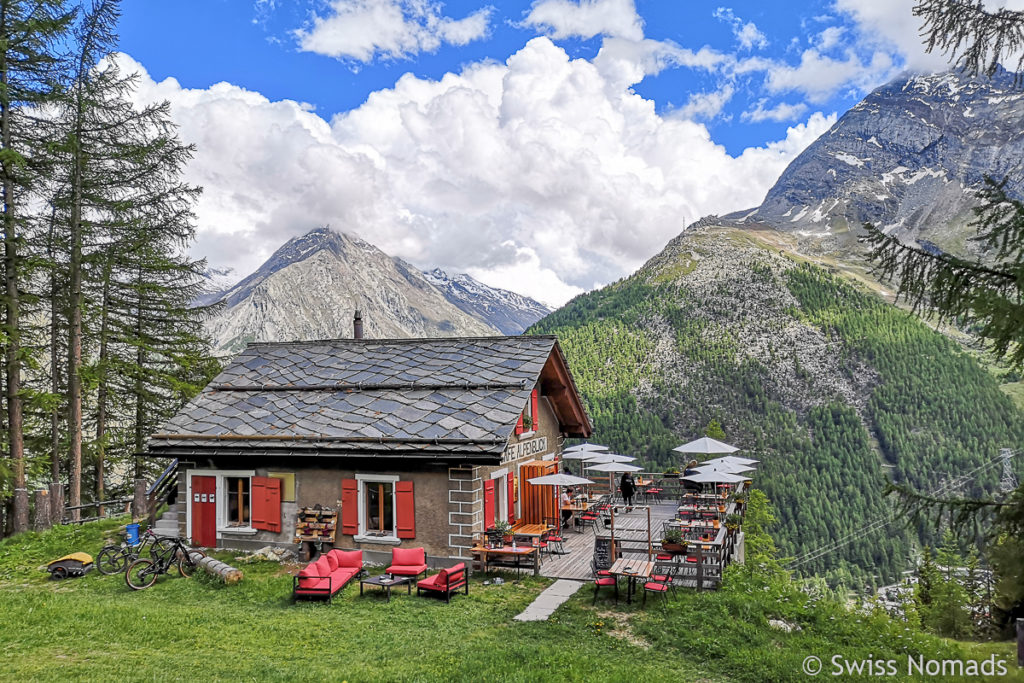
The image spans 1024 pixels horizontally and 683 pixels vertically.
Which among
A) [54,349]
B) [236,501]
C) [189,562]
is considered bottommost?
[189,562]

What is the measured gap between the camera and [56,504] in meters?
20.8

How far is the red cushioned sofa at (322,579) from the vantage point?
43.6ft

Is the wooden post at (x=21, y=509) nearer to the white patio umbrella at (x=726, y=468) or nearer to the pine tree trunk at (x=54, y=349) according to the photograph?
the pine tree trunk at (x=54, y=349)

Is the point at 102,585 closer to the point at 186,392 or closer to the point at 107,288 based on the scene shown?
the point at 186,392

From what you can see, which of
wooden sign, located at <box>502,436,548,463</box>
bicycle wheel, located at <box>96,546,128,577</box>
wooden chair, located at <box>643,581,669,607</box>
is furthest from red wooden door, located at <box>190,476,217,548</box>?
wooden chair, located at <box>643,581,669,607</box>

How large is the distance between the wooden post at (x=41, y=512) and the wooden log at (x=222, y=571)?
28.6 feet

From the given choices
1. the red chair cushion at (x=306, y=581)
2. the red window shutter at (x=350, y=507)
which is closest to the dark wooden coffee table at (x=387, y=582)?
the red chair cushion at (x=306, y=581)

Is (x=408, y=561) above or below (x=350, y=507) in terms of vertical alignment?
below

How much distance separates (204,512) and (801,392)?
14758 centimetres

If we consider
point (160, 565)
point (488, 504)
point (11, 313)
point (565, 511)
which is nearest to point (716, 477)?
point (565, 511)

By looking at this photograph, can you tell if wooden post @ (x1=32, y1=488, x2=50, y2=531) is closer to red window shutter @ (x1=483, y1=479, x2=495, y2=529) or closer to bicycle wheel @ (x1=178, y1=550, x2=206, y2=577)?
bicycle wheel @ (x1=178, y1=550, x2=206, y2=577)

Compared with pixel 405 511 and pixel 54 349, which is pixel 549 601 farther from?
pixel 54 349

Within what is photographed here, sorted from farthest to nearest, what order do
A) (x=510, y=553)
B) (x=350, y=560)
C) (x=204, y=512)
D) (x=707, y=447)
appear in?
(x=707, y=447)
(x=204, y=512)
(x=510, y=553)
(x=350, y=560)

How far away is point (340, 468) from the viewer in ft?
56.1
